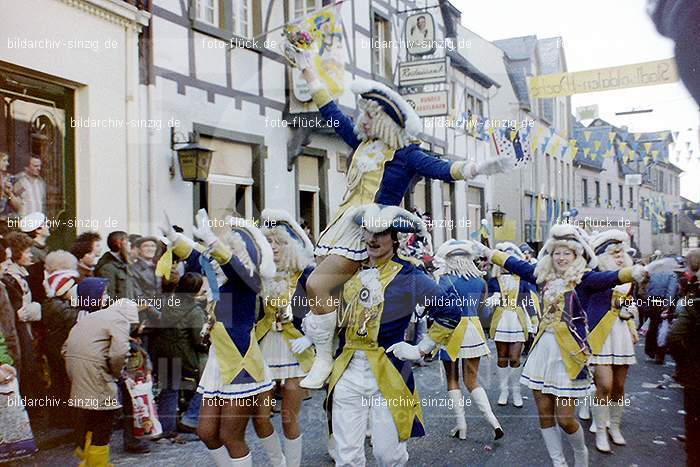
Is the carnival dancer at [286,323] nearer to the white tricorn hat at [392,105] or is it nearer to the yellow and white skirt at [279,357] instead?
the yellow and white skirt at [279,357]

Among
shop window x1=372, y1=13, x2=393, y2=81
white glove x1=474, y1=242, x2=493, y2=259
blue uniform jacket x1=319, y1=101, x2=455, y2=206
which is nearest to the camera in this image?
blue uniform jacket x1=319, y1=101, x2=455, y2=206

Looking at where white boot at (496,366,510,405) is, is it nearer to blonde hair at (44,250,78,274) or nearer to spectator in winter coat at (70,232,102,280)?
spectator in winter coat at (70,232,102,280)

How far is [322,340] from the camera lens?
338 centimetres

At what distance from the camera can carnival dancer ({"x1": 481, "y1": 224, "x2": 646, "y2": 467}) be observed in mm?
4004

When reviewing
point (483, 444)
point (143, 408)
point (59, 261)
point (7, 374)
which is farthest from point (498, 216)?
point (7, 374)

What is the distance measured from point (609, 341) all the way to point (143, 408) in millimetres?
3933

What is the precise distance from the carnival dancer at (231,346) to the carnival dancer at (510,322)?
3.39 m

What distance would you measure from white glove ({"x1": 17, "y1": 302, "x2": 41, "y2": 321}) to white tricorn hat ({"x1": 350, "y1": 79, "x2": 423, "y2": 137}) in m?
3.04

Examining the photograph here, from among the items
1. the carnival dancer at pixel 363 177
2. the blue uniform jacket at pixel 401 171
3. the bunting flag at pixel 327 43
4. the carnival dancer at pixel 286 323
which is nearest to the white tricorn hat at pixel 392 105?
the carnival dancer at pixel 363 177

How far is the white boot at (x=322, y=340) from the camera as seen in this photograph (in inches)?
131

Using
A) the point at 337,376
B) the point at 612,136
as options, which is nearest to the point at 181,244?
the point at 337,376

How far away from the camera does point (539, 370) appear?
410 centimetres

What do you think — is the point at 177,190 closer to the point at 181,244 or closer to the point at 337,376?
the point at 181,244

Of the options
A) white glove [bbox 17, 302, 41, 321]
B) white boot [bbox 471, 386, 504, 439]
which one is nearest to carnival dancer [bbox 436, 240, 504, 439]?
white boot [bbox 471, 386, 504, 439]
